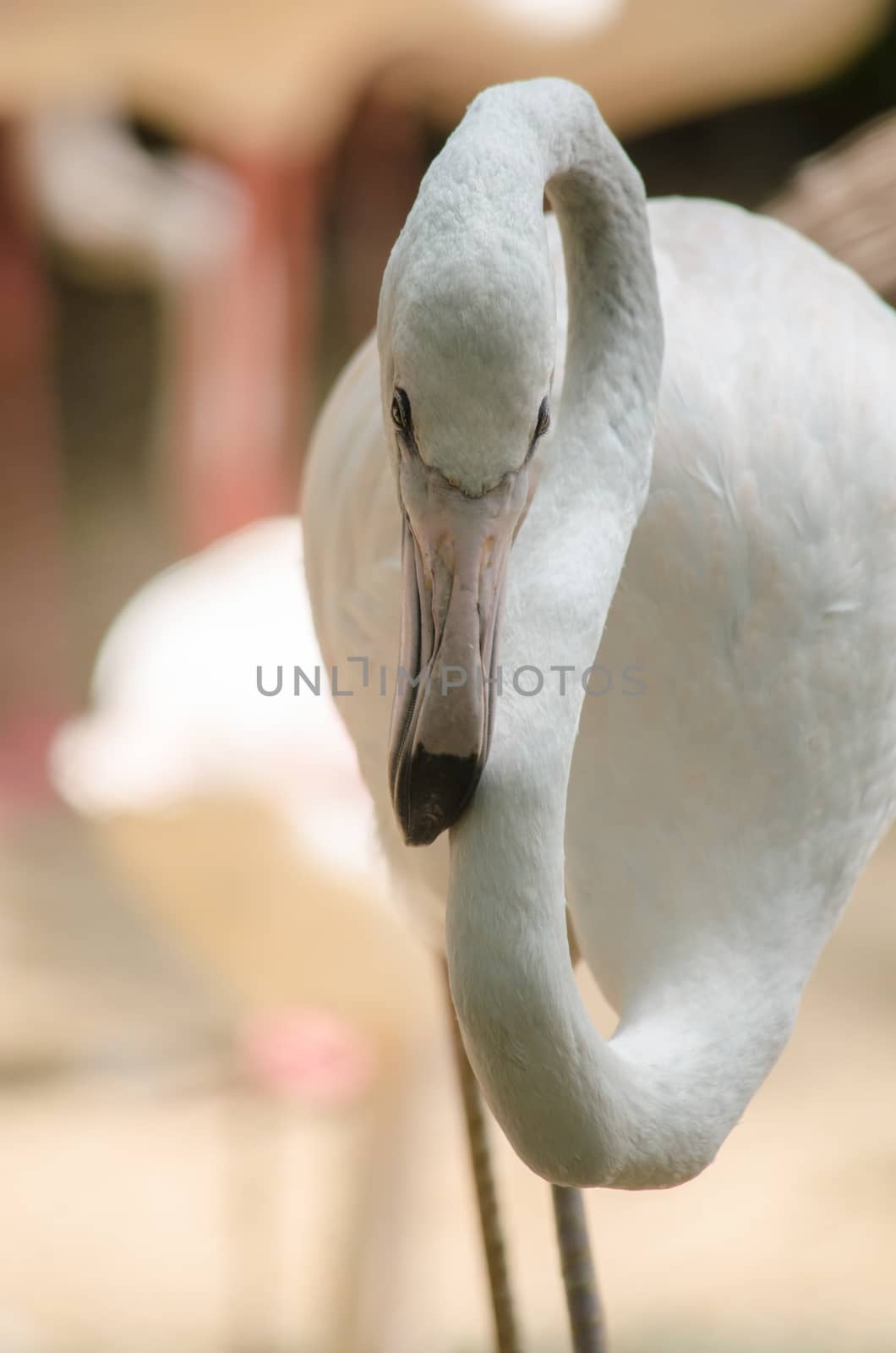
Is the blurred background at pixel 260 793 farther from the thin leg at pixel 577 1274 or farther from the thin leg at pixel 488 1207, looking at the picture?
the thin leg at pixel 577 1274

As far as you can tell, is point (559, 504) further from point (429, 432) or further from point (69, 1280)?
point (69, 1280)

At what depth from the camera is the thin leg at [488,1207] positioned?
1.56 m

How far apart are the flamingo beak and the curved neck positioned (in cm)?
3

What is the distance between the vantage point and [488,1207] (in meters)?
1.58

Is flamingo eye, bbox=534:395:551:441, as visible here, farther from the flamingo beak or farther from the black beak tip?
the black beak tip

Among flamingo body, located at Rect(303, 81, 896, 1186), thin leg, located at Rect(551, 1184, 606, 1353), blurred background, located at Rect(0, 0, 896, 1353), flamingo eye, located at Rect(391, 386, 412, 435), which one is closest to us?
flamingo eye, located at Rect(391, 386, 412, 435)

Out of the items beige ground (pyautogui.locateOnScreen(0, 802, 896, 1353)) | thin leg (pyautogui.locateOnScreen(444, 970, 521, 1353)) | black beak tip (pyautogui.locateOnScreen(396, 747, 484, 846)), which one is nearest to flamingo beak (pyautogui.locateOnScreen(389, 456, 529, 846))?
black beak tip (pyautogui.locateOnScreen(396, 747, 484, 846))

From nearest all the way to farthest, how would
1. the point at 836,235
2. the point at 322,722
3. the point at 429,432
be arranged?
the point at 429,432 < the point at 836,235 < the point at 322,722

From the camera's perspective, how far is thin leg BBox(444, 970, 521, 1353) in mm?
1556

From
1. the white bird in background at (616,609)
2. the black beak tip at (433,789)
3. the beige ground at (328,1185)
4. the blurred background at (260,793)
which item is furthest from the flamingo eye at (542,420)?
the beige ground at (328,1185)

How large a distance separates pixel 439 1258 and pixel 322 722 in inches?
39.9

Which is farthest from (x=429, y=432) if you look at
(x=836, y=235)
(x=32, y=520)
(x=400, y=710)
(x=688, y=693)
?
(x=32, y=520)

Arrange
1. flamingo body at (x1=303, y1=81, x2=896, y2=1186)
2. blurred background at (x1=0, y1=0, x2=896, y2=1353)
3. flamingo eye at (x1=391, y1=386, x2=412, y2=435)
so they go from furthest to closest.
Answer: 1. blurred background at (x1=0, y1=0, x2=896, y2=1353)
2. flamingo body at (x1=303, y1=81, x2=896, y2=1186)
3. flamingo eye at (x1=391, y1=386, x2=412, y2=435)

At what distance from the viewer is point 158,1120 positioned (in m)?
3.23
